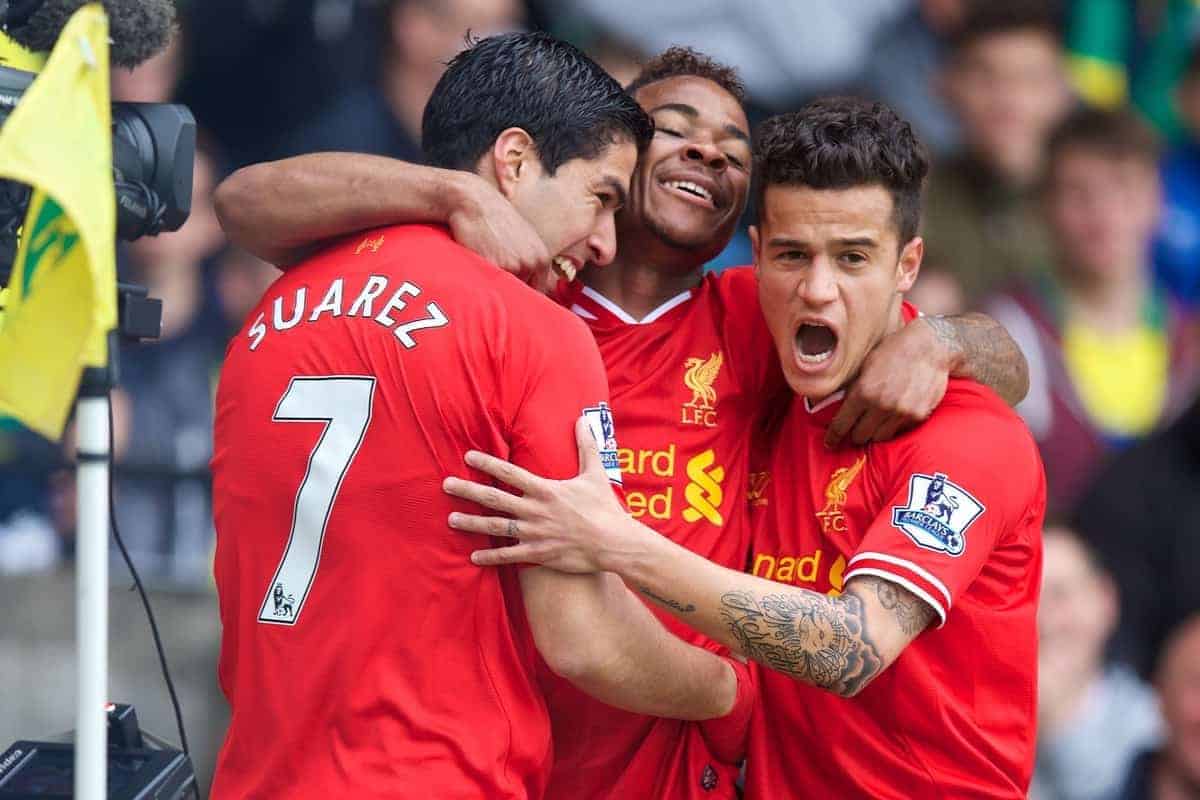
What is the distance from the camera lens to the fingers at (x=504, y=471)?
91.2 inches

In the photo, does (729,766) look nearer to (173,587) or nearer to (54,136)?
(54,136)

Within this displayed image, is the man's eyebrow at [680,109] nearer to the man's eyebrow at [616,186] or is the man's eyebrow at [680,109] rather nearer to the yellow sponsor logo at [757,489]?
the man's eyebrow at [616,186]

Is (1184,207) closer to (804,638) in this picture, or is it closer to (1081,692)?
(1081,692)

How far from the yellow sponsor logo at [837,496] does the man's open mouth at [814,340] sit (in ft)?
0.88

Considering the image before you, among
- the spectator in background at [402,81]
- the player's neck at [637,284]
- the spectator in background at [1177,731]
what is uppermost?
the spectator in background at [402,81]

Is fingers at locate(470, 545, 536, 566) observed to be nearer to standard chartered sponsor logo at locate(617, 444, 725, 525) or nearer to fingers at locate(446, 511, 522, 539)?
fingers at locate(446, 511, 522, 539)

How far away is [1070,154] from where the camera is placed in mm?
5805

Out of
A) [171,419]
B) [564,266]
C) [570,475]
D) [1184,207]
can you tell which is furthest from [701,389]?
[1184,207]

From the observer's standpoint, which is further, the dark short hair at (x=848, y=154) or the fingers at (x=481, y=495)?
the dark short hair at (x=848, y=154)

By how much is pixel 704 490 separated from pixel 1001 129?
328cm

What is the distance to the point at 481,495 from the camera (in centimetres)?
231

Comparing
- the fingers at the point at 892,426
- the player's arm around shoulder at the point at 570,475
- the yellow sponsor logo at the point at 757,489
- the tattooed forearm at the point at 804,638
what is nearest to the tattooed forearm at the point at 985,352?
the fingers at the point at 892,426

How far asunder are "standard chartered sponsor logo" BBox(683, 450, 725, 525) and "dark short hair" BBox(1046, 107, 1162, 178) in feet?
10.6

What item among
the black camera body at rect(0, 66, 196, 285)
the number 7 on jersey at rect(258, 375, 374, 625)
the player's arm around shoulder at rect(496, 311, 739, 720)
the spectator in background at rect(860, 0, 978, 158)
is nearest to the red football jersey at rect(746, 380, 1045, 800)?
the player's arm around shoulder at rect(496, 311, 739, 720)
